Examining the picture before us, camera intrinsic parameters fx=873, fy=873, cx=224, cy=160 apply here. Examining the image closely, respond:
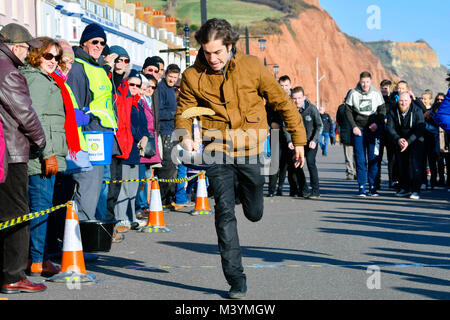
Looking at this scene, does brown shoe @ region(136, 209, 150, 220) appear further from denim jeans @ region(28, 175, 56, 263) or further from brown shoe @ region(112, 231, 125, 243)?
denim jeans @ region(28, 175, 56, 263)

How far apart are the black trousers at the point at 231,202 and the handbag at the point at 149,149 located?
4.37m

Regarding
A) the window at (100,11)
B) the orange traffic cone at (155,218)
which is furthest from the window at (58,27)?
the orange traffic cone at (155,218)

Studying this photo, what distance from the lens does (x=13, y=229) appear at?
6770 mm

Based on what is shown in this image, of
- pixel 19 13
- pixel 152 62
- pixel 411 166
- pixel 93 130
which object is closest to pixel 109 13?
pixel 19 13

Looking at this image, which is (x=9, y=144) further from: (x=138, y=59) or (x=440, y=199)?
(x=138, y=59)

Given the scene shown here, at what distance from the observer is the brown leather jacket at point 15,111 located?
257 inches

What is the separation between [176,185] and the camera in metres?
14.2

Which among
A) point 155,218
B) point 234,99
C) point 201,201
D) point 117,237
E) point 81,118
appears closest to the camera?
point 234,99

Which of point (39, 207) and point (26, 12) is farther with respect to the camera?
point (26, 12)

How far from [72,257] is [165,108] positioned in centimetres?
661

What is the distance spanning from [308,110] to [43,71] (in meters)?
8.88

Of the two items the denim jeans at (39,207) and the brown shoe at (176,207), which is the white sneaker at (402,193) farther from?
the denim jeans at (39,207)

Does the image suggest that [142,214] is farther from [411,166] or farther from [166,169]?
[411,166]

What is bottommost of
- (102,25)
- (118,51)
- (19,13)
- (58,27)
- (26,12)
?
(118,51)
